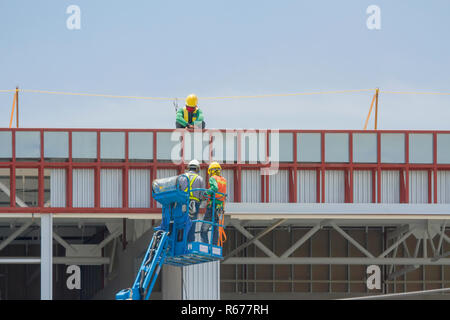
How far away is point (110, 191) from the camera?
39.2 meters

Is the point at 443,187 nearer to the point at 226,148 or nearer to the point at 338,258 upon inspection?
the point at 338,258

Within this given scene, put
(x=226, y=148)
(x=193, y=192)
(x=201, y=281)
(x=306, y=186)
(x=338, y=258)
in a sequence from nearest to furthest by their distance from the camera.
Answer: (x=193, y=192)
(x=201, y=281)
(x=226, y=148)
(x=306, y=186)
(x=338, y=258)

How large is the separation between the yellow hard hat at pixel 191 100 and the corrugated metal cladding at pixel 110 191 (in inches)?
159

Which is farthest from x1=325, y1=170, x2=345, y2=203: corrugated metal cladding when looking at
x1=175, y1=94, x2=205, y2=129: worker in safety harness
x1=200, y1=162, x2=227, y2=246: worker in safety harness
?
x1=200, y1=162, x2=227, y2=246: worker in safety harness

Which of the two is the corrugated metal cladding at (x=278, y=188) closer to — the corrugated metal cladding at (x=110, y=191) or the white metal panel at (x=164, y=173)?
the white metal panel at (x=164, y=173)

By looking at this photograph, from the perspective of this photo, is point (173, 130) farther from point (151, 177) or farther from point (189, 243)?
point (189, 243)

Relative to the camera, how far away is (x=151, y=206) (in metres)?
39.0

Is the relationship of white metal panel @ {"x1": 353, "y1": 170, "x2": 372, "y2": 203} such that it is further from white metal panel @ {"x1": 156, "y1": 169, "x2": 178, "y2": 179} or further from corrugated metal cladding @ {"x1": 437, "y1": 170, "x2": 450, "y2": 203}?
white metal panel @ {"x1": 156, "y1": 169, "x2": 178, "y2": 179}

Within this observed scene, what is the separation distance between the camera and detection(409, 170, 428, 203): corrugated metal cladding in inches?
1593

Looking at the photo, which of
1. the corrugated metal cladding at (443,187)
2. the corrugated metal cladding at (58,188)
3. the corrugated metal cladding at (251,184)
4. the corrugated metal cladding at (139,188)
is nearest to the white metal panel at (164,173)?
the corrugated metal cladding at (139,188)

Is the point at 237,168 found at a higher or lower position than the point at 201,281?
higher

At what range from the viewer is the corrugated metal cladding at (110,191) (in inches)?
1540

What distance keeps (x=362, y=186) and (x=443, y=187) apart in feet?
11.0

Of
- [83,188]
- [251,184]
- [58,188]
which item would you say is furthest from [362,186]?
[58,188]
